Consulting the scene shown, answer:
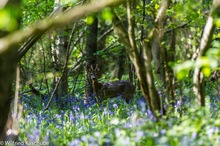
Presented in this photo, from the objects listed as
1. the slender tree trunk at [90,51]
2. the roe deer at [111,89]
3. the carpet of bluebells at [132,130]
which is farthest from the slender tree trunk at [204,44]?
the slender tree trunk at [90,51]

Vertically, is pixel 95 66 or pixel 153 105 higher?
pixel 95 66

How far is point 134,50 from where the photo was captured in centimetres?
531

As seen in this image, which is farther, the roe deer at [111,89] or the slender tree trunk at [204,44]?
the roe deer at [111,89]

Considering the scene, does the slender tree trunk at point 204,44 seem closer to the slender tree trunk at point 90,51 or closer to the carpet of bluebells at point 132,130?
the carpet of bluebells at point 132,130

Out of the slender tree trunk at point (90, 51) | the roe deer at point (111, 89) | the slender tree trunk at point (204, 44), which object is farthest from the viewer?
the slender tree trunk at point (90, 51)

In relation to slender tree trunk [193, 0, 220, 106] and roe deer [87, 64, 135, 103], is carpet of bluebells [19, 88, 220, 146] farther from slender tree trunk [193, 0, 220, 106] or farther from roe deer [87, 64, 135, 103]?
roe deer [87, 64, 135, 103]

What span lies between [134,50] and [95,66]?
6384mm

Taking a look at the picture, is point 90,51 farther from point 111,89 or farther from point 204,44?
point 204,44

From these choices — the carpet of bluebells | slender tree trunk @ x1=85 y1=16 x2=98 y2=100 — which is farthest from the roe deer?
the carpet of bluebells

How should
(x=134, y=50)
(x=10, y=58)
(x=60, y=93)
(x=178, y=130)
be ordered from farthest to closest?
(x=60, y=93)
(x=134, y=50)
(x=178, y=130)
(x=10, y=58)

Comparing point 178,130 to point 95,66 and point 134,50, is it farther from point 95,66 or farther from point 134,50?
point 95,66

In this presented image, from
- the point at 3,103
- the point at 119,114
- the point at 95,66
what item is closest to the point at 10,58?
the point at 3,103

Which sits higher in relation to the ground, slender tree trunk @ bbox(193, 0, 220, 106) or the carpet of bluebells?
slender tree trunk @ bbox(193, 0, 220, 106)

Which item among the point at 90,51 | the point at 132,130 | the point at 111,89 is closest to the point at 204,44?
the point at 132,130
